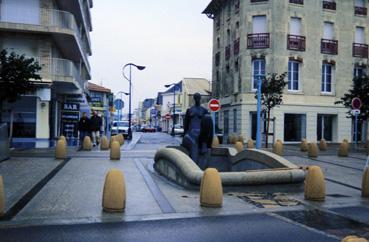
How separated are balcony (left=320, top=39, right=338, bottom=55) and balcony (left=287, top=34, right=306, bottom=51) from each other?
1.69 metres

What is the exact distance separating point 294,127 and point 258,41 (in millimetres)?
7215

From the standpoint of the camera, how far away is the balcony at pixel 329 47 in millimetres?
35656

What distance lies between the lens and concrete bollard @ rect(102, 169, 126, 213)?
336 inches

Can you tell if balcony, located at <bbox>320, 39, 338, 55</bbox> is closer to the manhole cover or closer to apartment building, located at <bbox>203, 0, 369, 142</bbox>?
apartment building, located at <bbox>203, 0, 369, 142</bbox>

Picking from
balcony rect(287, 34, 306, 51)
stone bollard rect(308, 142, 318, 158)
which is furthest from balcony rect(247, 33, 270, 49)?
stone bollard rect(308, 142, 318, 158)

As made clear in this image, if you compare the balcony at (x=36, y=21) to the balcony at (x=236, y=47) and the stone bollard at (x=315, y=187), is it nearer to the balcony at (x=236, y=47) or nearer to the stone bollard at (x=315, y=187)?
the balcony at (x=236, y=47)

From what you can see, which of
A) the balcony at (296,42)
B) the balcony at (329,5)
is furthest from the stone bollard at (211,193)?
the balcony at (329,5)

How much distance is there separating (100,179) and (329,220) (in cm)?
651

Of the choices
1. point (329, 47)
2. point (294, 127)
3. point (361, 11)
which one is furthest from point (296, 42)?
point (361, 11)

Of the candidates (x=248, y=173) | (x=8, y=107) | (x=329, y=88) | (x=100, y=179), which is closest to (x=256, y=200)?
(x=248, y=173)

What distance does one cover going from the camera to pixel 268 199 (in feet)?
33.8

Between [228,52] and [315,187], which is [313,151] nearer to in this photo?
[315,187]

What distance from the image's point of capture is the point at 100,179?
12.5 m

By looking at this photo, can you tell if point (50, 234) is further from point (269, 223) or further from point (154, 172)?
point (154, 172)
